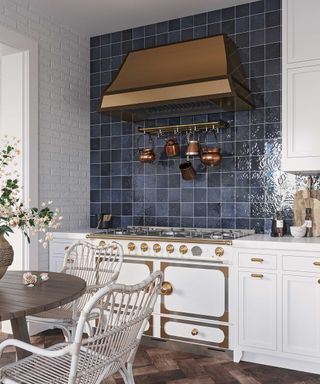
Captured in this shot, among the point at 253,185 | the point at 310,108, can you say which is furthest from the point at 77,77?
the point at 310,108

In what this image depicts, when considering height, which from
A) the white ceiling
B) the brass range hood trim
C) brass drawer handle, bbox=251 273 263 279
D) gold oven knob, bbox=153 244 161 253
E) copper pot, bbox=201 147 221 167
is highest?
the white ceiling

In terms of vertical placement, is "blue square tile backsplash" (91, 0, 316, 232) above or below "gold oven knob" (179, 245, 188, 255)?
above

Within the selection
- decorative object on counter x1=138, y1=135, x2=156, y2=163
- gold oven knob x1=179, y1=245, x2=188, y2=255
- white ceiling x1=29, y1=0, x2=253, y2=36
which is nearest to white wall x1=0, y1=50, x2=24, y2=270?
white ceiling x1=29, y1=0, x2=253, y2=36

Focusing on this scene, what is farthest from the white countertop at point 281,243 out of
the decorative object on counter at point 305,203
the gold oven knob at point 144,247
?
the gold oven knob at point 144,247

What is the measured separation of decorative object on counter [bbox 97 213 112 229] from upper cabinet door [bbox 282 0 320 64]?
2.16 metres

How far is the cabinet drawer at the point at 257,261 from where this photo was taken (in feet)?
9.81

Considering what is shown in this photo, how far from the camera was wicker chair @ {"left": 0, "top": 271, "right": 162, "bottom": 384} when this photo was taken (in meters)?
1.53

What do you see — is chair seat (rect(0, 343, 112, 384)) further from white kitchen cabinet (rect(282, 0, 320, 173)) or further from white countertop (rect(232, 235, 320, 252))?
white kitchen cabinet (rect(282, 0, 320, 173))

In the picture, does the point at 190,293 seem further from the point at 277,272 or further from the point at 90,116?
the point at 90,116

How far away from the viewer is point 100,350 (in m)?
1.63

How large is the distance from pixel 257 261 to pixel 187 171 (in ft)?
3.86

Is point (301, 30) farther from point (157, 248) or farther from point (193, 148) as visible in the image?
point (157, 248)

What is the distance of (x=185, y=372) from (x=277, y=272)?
911mm

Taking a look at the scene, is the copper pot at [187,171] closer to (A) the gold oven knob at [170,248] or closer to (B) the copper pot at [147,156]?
(B) the copper pot at [147,156]
